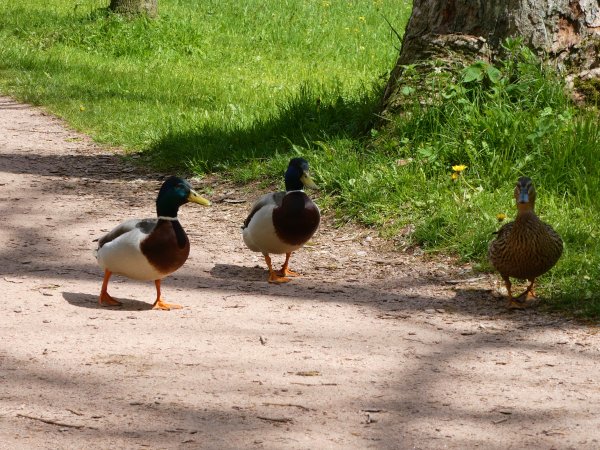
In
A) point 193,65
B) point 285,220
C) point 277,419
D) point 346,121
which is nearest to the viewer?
point 277,419

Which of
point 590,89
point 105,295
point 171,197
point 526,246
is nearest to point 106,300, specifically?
point 105,295

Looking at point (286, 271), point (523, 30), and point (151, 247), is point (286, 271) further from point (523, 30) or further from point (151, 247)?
point (523, 30)

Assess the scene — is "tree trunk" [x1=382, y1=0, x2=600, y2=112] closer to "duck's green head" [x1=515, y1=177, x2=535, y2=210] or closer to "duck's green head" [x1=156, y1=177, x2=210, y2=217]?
"duck's green head" [x1=515, y1=177, x2=535, y2=210]

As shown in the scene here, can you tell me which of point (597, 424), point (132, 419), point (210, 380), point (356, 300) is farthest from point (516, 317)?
point (132, 419)

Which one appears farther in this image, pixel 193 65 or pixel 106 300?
pixel 193 65

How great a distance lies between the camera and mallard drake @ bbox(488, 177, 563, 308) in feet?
19.9

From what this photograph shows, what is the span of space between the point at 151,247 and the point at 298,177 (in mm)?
1360

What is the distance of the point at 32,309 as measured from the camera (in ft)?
19.5

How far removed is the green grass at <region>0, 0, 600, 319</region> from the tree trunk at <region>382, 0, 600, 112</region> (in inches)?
7.8

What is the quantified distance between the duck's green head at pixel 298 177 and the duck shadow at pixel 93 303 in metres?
1.32

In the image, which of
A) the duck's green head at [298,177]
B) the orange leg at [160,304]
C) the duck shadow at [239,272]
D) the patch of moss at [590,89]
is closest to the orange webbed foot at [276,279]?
the duck shadow at [239,272]

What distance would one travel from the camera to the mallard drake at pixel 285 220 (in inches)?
263

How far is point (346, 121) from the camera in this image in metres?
9.80

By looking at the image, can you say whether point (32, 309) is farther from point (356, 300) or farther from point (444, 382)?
point (444, 382)
